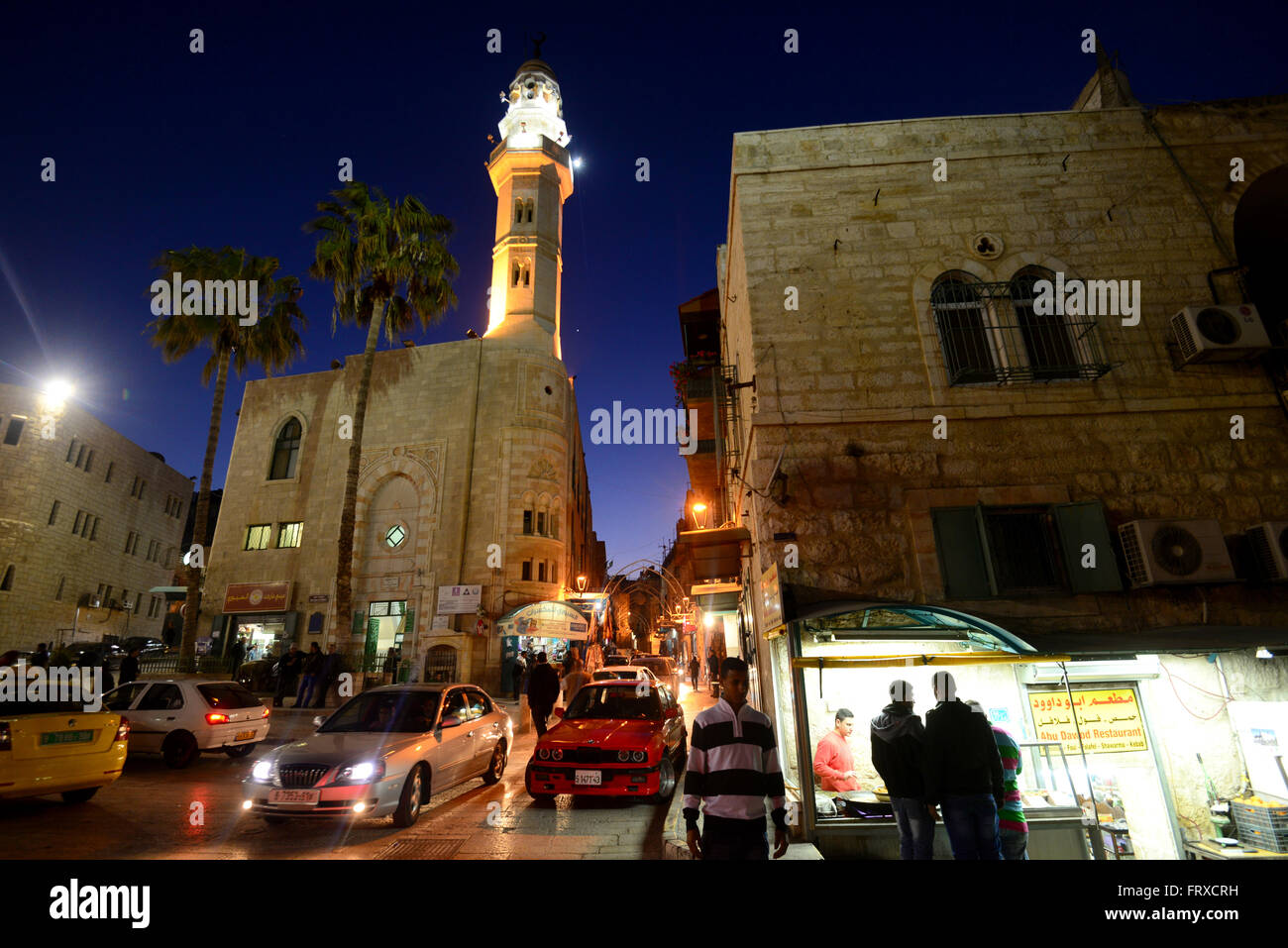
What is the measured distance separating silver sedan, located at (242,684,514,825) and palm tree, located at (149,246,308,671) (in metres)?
15.1

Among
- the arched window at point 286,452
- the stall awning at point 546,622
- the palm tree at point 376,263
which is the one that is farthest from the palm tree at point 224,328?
the stall awning at point 546,622

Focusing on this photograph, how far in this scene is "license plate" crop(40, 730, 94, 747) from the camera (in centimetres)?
623

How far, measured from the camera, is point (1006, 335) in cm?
868

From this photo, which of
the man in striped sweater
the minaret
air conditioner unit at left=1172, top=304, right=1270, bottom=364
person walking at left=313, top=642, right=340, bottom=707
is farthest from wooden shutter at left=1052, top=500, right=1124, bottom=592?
the minaret

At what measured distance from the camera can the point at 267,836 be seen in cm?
578

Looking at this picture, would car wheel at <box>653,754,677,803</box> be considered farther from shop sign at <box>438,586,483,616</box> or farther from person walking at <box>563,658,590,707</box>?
shop sign at <box>438,586,483,616</box>

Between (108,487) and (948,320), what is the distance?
42022 millimetres

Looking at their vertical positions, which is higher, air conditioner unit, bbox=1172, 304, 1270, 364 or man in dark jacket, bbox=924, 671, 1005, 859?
air conditioner unit, bbox=1172, 304, 1270, 364

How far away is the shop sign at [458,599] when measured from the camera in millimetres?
21875
